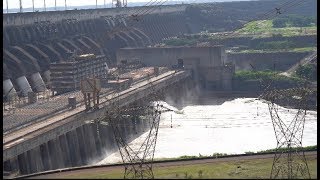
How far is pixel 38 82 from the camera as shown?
6272 centimetres

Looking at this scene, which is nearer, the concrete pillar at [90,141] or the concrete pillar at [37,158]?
the concrete pillar at [37,158]

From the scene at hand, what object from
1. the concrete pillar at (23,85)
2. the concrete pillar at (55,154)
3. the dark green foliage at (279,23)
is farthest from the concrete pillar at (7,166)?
the dark green foliage at (279,23)

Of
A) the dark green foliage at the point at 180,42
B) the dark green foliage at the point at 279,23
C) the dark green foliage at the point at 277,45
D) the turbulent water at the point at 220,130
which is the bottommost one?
the turbulent water at the point at 220,130

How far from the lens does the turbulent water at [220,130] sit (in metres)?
47.2

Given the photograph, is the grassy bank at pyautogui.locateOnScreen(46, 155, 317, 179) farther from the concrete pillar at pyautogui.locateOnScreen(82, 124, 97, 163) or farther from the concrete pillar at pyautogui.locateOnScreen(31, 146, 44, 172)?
the concrete pillar at pyautogui.locateOnScreen(82, 124, 97, 163)

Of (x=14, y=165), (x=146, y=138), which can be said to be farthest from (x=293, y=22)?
(x=14, y=165)

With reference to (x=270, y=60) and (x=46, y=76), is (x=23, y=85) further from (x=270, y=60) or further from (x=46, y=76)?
(x=270, y=60)

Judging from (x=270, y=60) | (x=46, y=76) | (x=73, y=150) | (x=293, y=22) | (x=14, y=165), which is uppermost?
(x=293, y=22)

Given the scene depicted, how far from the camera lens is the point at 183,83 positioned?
73.8 metres

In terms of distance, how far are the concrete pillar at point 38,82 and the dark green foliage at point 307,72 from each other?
93.7 ft

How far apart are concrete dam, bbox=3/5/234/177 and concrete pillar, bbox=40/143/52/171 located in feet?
0.12

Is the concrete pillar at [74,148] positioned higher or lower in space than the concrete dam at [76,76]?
lower

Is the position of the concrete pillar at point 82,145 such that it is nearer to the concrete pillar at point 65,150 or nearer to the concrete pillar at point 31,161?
→ the concrete pillar at point 65,150

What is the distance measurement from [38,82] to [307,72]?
2997 centimetres
